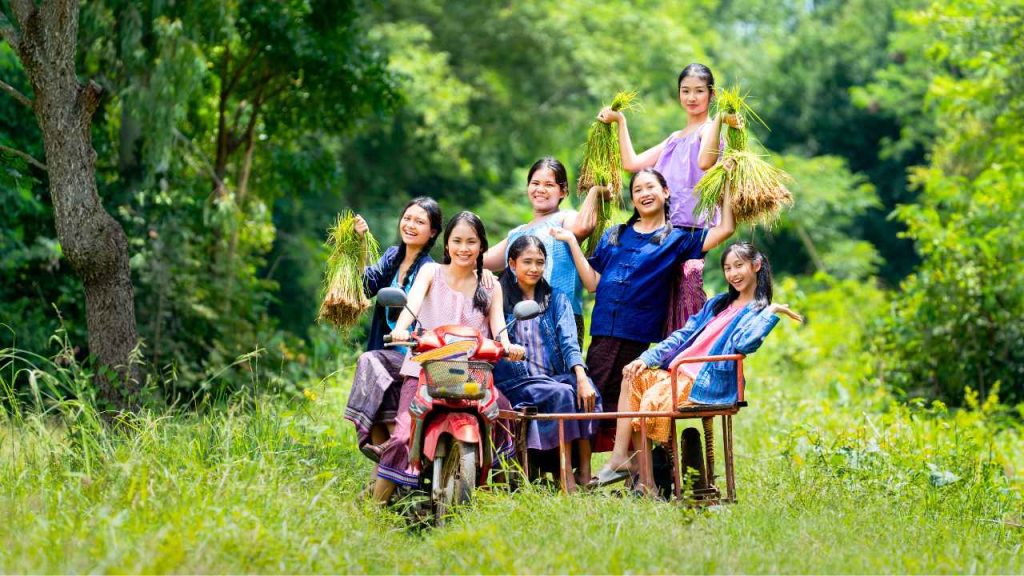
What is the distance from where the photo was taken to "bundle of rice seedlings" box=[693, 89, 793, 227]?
21.6ft

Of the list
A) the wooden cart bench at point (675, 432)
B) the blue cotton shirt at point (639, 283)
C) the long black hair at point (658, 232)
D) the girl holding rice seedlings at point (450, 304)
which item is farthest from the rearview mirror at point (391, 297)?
the long black hair at point (658, 232)

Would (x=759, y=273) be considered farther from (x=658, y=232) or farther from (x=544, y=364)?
(x=544, y=364)

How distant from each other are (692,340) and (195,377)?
6.88m

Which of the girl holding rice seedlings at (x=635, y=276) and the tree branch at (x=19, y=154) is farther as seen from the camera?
the tree branch at (x=19, y=154)

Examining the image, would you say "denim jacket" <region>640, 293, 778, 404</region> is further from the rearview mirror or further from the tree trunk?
the tree trunk

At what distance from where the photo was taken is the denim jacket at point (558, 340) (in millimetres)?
6676

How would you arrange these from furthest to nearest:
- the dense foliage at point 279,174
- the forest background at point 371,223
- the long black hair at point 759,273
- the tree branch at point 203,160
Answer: the tree branch at point 203,160 < the dense foliage at point 279,174 < the forest background at point 371,223 < the long black hair at point 759,273

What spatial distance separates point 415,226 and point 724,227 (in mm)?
1597

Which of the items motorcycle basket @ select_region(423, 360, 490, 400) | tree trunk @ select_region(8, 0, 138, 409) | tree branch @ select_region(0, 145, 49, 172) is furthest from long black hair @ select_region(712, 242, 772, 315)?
tree branch @ select_region(0, 145, 49, 172)

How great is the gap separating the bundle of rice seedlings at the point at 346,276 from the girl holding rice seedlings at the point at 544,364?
34.4 inches

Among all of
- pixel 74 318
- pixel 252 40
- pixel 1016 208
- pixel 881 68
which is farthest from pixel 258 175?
pixel 881 68

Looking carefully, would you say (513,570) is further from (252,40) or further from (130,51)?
(252,40)

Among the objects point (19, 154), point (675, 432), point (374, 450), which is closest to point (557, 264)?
point (675, 432)

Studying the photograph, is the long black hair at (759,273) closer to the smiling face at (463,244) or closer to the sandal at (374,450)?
the smiling face at (463,244)
